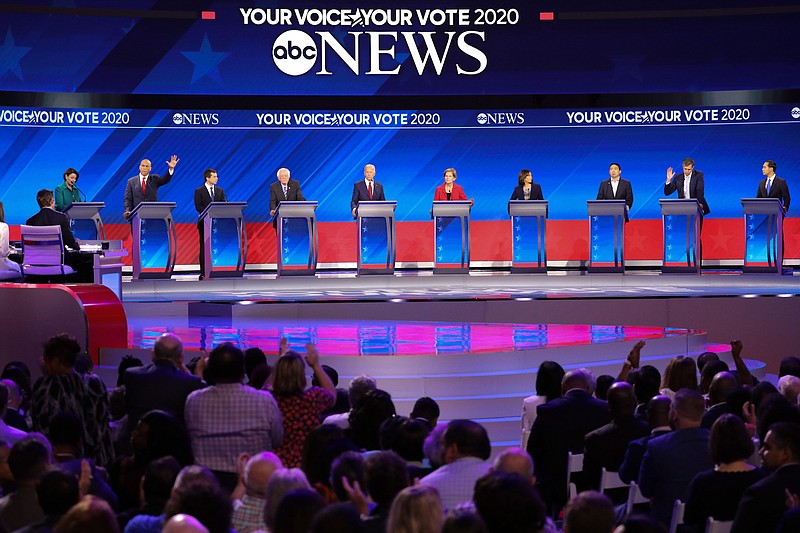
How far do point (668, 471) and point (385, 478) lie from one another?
1.64 meters

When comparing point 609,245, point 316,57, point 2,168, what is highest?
point 316,57

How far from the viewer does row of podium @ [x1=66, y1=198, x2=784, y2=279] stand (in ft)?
49.7

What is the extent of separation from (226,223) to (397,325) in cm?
456

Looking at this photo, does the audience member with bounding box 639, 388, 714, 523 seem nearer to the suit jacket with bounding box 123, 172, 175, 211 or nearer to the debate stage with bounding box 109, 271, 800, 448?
the debate stage with bounding box 109, 271, 800, 448

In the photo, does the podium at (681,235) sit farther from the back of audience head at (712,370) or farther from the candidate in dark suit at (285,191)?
the back of audience head at (712,370)

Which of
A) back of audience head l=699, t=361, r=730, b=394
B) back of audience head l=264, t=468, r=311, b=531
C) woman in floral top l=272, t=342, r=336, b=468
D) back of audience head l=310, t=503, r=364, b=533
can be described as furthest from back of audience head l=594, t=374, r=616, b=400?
back of audience head l=310, t=503, r=364, b=533

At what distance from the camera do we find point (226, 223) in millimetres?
15414

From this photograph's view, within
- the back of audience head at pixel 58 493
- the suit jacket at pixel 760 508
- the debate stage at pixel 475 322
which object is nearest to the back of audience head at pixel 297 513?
the back of audience head at pixel 58 493

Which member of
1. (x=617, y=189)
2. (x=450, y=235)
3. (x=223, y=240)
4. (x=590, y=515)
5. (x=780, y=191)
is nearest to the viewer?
(x=590, y=515)

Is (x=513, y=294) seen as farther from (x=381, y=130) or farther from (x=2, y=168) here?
(x=2, y=168)

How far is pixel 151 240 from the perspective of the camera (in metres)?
15.1

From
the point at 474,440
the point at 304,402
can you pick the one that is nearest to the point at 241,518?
the point at 474,440

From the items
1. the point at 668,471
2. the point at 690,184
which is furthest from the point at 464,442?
the point at 690,184

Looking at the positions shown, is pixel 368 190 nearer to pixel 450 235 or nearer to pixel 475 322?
pixel 450 235
